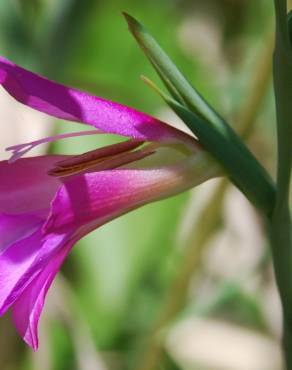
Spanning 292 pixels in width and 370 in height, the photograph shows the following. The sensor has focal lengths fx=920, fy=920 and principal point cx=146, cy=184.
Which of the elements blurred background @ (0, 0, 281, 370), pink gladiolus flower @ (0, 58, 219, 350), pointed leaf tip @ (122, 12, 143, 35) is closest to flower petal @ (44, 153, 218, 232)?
pink gladiolus flower @ (0, 58, 219, 350)

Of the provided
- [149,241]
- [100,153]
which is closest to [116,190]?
[100,153]

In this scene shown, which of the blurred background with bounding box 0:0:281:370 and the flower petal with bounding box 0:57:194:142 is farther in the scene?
the blurred background with bounding box 0:0:281:370

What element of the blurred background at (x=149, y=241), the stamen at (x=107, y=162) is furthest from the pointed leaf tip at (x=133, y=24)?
the blurred background at (x=149, y=241)

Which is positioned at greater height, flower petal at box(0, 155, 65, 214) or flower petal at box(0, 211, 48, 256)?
flower petal at box(0, 155, 65, 214)

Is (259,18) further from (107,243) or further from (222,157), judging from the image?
(222,157)

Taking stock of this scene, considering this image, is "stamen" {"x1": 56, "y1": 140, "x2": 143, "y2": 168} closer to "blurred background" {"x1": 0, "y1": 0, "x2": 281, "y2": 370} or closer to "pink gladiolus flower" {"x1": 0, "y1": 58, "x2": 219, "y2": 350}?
"pink gladiolus flower" {"x1": 0, "y1": 58, "x2": 219, "y2": 350}

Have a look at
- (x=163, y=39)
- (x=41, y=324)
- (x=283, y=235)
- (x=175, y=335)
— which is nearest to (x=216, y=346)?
(x=175, y=335)
